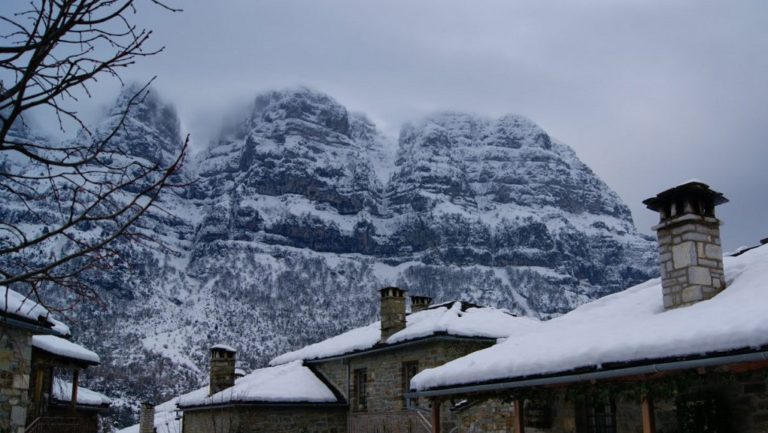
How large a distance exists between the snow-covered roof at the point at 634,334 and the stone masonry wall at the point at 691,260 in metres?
0.22

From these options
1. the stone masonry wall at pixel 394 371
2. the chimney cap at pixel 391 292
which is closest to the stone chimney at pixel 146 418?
the stone masonry wall at pixel 394 371

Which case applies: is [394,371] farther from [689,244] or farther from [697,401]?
[697,401]

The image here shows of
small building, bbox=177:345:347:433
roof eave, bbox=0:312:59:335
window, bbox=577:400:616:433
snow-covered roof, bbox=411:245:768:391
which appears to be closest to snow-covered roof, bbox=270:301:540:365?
small building, bbox=177:345:347:433

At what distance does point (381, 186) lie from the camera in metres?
167

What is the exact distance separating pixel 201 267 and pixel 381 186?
5953 cm

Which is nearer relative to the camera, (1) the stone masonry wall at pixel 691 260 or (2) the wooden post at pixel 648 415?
(2) the wooden post at pixel 648 415

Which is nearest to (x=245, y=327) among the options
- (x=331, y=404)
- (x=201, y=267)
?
(x=201, y=267)

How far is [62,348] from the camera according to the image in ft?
52.7

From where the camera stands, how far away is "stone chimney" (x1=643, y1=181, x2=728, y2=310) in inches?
372

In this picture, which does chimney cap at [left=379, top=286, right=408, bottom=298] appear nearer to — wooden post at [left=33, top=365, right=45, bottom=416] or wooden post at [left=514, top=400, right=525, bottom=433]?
wooden post at [left=33, top=365, right=45, bottom=416]

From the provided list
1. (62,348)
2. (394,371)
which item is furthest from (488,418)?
(62,348)

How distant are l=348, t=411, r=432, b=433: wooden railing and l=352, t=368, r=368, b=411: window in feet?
1.10

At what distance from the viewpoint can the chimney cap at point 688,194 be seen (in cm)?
978

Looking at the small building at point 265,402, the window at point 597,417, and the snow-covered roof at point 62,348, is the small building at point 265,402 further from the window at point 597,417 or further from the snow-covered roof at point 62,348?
the window at point 597,417
